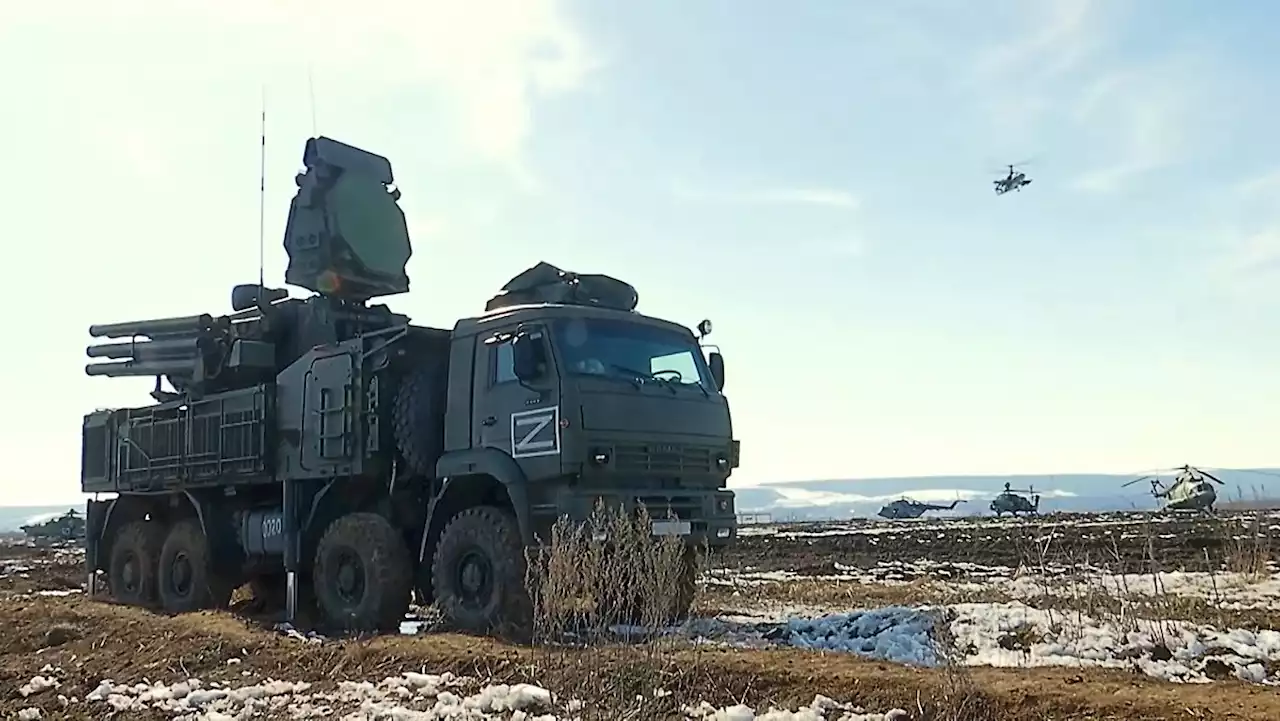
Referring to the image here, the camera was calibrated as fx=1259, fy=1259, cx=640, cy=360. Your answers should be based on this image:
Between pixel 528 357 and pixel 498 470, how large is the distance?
3.48ft

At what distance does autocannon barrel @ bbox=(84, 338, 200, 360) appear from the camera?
1627cm

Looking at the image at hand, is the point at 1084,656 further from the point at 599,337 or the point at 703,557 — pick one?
the point at 599,337

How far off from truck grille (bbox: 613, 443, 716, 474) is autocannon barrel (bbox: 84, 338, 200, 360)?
24.1ft

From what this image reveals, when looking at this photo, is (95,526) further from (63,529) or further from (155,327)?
(63,529)

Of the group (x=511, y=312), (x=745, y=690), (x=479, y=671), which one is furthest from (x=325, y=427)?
(x=745, y=690)

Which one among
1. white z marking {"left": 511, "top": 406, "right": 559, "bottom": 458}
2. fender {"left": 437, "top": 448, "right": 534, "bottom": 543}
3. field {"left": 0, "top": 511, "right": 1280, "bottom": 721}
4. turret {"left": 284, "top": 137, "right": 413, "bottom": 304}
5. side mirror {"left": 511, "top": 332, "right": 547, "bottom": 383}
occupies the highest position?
turret {"left": 284, "top": 137, "right": 413, "bottom": 304}

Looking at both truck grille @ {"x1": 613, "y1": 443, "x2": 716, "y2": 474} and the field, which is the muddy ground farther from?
truck grille @ {"x1": 613, "y1": 443, "x2": 716, "y2": 474}

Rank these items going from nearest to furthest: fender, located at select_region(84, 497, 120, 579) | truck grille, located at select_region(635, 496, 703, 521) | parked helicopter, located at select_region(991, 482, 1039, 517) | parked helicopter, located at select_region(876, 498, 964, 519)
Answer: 1. truck grille, located at select_region(635, 496, 703, 521)
2. fender, located at select_region(84, 497, 120, 579)
3. parked helicopter, located at select_region(991, 482, 1039, 517)
4. parked helicopter, located at select_region(876, 498, 964, 519)

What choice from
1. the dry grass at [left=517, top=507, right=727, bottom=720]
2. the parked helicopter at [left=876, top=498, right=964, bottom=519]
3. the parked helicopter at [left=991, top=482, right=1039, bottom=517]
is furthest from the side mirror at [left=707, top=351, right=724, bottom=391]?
the parked helicopter at [left=876, top=498, right=964, bottom=519]

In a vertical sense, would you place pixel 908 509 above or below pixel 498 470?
Result: below

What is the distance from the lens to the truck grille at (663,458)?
1119cm

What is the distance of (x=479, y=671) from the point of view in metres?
8.64

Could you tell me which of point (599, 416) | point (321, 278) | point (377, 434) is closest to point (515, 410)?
point (599, 416)

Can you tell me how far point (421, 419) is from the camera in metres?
12.6
